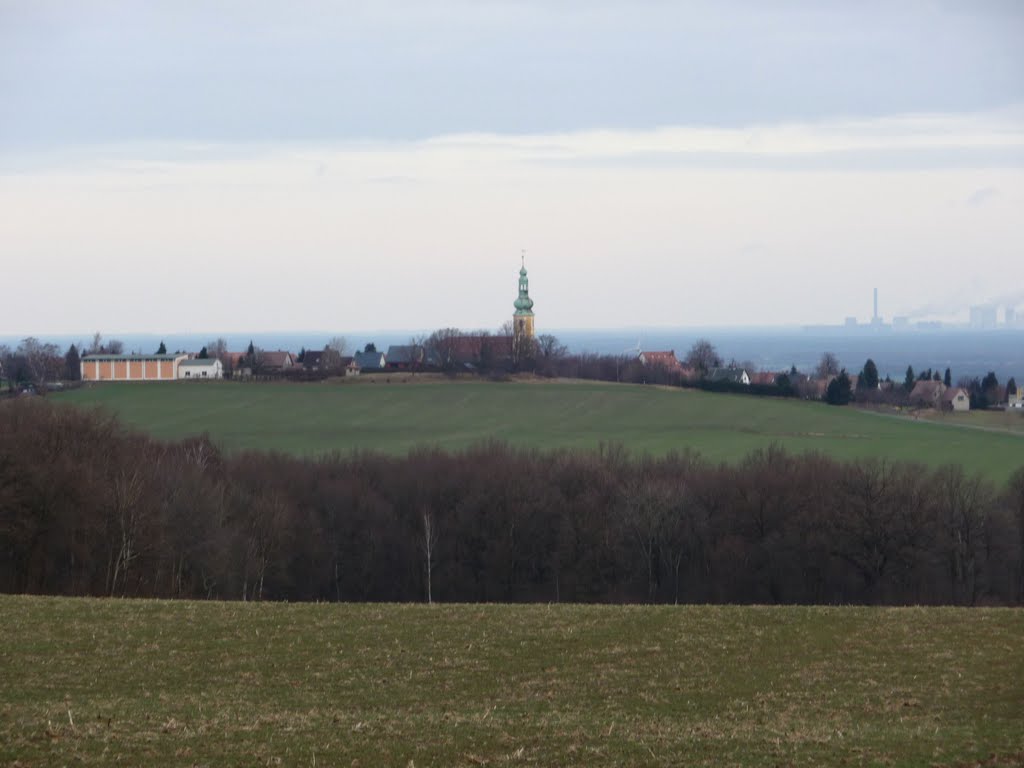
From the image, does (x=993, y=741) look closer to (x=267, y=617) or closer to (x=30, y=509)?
(x=267, y=617)

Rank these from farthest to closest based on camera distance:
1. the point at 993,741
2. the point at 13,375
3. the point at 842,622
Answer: the point at 13,375 < the point at 842,622 < the point at 993,741

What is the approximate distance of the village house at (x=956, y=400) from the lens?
111 m

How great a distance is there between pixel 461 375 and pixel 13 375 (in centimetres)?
4303

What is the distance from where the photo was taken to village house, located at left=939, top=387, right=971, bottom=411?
4372 inches

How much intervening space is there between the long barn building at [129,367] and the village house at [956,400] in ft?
242

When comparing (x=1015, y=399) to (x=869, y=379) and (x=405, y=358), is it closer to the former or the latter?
(x=869, y=379)

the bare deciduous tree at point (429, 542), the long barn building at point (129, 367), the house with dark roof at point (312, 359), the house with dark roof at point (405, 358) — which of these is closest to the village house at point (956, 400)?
the house with dark roof at point (405, 358)

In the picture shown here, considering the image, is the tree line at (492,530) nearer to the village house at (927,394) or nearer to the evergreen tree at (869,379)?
the village house at (927,394)

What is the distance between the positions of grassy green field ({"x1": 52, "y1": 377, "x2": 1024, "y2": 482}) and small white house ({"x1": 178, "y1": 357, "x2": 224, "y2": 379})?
14252 mm

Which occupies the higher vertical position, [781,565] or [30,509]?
[30,509]

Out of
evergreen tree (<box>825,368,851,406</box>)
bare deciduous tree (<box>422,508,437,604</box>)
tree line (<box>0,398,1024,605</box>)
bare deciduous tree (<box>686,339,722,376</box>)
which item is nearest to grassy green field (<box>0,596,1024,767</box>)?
tree line (<box>0,398,1024,605</box>)

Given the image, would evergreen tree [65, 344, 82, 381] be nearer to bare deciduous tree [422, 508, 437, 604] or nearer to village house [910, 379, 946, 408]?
bare deciduous tree [422, 508, 437, 604]

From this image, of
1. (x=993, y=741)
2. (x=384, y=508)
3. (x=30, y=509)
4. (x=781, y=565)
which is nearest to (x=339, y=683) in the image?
(x=993, y=741)

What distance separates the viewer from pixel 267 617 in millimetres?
23984
